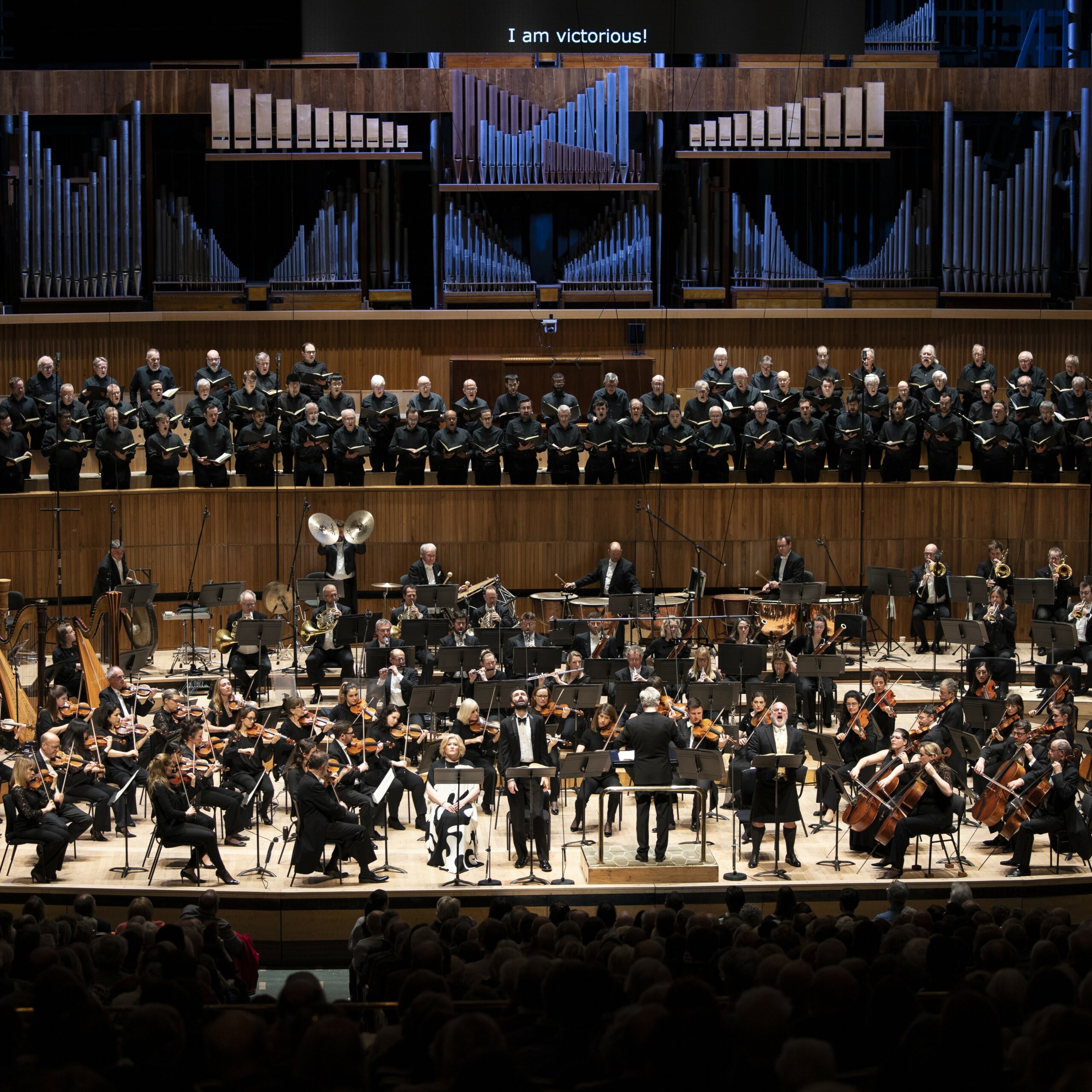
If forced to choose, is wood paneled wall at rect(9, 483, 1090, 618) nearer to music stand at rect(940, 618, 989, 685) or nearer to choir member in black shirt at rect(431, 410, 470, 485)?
choir member in black shirt at rect(431, 410, 470, 485)

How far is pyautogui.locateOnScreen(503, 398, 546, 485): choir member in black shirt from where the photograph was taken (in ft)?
49.1

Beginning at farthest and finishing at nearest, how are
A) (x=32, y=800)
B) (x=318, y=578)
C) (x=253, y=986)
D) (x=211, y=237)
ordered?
(x=211, y=237)
(x=318, y=578)
(x=32, y=800)
(x=253, y=986)

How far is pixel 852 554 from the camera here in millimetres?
15547

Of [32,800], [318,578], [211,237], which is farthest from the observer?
[211,237]

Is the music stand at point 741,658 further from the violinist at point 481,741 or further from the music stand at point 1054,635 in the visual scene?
the music stand at point 1054,635

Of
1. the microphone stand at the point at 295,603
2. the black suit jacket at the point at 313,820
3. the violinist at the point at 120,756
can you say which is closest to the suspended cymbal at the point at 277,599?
the microphone stand at the point at 295,603

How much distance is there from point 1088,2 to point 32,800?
14.2m

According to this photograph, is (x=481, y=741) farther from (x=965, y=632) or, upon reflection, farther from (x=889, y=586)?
(x=889, y=586)

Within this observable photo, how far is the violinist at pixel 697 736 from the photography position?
11219 mm

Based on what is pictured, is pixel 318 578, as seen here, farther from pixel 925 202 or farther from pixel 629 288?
pixel 925 202

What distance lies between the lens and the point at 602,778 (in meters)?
11.3

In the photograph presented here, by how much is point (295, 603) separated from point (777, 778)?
509cm

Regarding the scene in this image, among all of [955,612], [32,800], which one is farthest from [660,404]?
[32,800]

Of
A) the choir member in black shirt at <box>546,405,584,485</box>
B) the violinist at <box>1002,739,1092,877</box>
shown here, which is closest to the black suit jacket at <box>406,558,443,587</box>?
the choir member in black shirt at <box>546,405,584,485</box>
